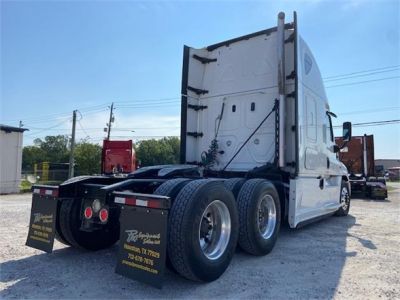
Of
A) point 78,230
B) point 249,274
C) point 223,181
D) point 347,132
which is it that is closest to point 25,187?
point 78,230

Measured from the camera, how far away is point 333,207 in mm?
7805

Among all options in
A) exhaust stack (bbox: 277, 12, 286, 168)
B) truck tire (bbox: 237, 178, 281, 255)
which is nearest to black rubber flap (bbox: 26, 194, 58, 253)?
truck tire (bbox: 237, 178, 281, 255)

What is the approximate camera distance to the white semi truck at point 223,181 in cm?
342

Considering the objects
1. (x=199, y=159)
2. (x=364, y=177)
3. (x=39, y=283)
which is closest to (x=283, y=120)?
(x=199, y=159)

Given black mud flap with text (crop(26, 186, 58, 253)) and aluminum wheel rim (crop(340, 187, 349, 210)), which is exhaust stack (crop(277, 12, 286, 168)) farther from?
aluminum wheel rim (crop(340, 187, 349, 210))

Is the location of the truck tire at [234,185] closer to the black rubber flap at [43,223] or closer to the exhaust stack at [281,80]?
the exhaust stack at [281,80]

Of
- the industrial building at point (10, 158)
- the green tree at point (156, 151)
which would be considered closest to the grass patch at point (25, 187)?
the industrial building at point (10, 158)

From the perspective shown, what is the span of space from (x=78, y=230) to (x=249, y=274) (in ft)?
7.86

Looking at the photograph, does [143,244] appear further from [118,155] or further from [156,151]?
[156,151]

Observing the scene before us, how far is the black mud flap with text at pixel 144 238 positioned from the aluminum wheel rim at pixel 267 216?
2.17 meters

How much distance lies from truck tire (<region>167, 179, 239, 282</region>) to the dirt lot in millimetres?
242

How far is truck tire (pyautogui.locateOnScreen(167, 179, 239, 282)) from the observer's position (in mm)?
3359

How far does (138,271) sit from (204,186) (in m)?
1.10

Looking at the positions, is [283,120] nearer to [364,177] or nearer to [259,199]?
[259,199]
